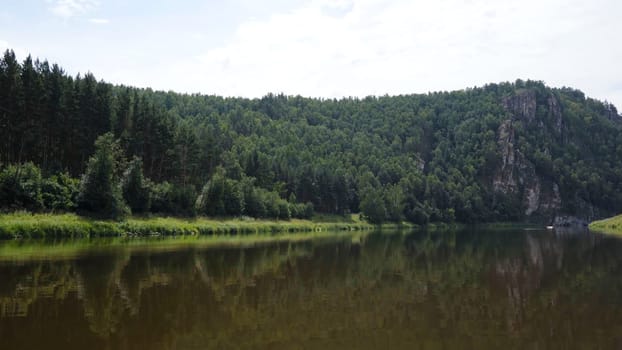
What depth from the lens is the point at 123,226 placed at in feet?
217

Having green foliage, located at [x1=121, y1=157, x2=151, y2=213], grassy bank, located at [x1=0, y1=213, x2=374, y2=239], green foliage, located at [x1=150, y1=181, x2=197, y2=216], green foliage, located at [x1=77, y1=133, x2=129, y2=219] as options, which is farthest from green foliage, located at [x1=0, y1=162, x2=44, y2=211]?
green foliage, located at [x1=150, y1=181, x2=197, y2=216]

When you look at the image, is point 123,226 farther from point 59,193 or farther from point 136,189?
point 136,189

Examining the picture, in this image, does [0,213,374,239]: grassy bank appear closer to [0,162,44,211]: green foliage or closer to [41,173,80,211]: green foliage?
[41,173,80,211]: green foliage

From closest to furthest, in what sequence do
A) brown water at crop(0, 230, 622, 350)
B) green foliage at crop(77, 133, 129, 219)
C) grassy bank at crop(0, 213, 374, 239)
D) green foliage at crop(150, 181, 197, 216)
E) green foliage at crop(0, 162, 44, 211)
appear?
brown water at crop(0, 230, 622, 350) → grassy bank at crop(0, 213, 374, 239) → green foliage at crop(0, 162, 44, 211) → green foliage at crop(77, 133, 129, 219) → green foliage at crop(150, 181, 197, 216)

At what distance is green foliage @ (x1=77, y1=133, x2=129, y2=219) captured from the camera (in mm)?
65812

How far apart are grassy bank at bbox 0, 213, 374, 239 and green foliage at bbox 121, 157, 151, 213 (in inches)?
91.9

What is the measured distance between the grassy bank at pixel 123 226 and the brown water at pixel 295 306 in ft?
65.0

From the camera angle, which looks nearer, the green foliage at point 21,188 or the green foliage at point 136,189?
the green foliage at point 21,188

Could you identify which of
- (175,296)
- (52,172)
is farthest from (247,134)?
(175,296)

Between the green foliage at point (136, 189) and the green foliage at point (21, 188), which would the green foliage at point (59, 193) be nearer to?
the green foliage at point (21, 188)

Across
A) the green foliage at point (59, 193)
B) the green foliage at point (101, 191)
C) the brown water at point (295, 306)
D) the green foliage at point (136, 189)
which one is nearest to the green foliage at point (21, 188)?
the green foliage at point (59, 193)

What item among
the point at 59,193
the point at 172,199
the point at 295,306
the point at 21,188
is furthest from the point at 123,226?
the point at 295,306

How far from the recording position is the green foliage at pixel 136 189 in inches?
2938

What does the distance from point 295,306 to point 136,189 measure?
59.1m
